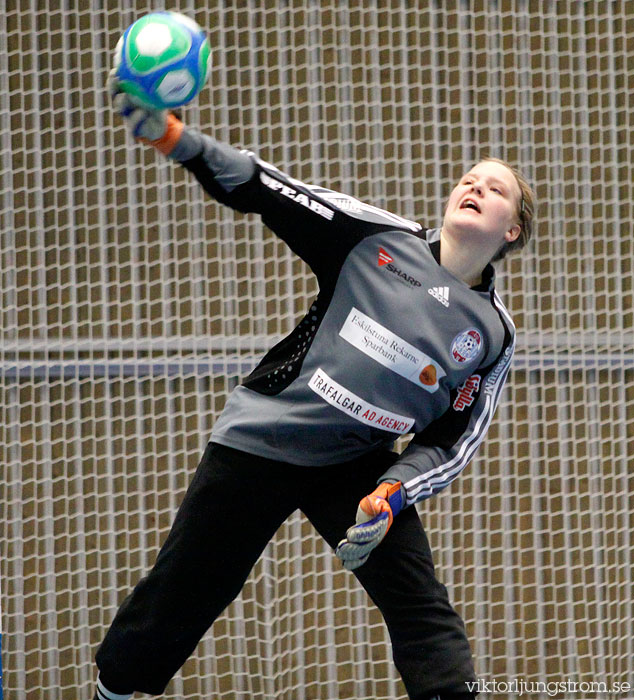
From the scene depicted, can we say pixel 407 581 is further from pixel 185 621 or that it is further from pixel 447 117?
pixel 447 117

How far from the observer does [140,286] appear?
4266 millimetres

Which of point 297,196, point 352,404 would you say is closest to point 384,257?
point 297,196

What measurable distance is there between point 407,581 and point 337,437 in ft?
1.33

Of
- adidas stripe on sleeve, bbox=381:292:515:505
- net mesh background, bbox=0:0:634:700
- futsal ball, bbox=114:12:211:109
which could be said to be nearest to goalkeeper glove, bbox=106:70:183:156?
futsal ball, bbox=114:12:211:109

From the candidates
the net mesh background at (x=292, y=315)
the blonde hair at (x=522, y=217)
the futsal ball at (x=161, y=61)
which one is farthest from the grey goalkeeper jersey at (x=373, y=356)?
the net mesh background at (x=292, y=315)

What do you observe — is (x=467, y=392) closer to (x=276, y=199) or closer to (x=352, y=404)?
(x=352, y=404)

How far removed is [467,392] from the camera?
102 inches

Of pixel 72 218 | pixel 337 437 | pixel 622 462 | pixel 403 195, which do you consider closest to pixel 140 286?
pixel 72 218

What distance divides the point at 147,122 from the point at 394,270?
0.78 m

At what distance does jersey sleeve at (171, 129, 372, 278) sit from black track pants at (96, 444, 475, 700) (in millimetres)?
577

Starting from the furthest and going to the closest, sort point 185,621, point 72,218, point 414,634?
point 72,218, point 185,621, point 414,634

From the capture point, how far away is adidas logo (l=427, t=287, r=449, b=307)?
8.29 feet

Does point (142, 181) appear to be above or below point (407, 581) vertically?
above

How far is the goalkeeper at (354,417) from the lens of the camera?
8.07ft
